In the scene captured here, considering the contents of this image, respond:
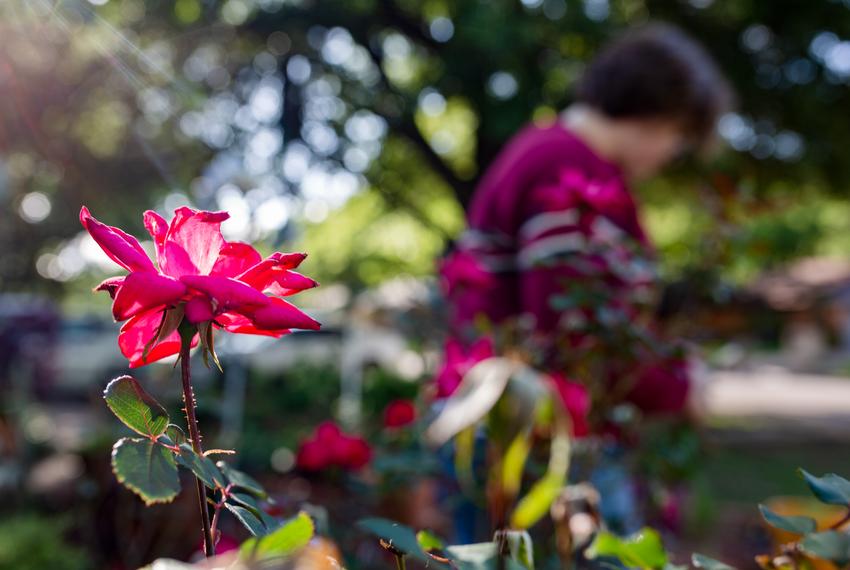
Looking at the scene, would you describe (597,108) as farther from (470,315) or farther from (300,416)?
(300,416)

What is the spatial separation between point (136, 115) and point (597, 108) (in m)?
5.24

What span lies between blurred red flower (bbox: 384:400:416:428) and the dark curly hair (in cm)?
90

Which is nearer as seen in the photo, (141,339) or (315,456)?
(141,339)

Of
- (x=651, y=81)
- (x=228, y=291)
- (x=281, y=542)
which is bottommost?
(x=281, y=542)

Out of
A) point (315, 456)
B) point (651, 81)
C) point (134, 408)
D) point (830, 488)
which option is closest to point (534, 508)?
point (830, 488)

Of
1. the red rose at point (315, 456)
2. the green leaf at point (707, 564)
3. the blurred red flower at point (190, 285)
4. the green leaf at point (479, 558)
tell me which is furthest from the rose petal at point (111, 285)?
the red rose at point (315, 456)

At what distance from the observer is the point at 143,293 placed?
14.5 inches

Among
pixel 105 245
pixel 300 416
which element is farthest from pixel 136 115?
pixel 105 245

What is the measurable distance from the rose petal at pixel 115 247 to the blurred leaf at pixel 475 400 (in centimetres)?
30

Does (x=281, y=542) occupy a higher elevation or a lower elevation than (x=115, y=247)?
lower

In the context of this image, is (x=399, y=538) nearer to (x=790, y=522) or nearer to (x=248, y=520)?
(x=248, y=520)

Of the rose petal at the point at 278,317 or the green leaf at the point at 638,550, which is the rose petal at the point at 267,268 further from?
the green leaf at the point at 638,550

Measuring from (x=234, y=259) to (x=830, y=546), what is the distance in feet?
1.17

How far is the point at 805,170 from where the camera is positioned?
8109mm
